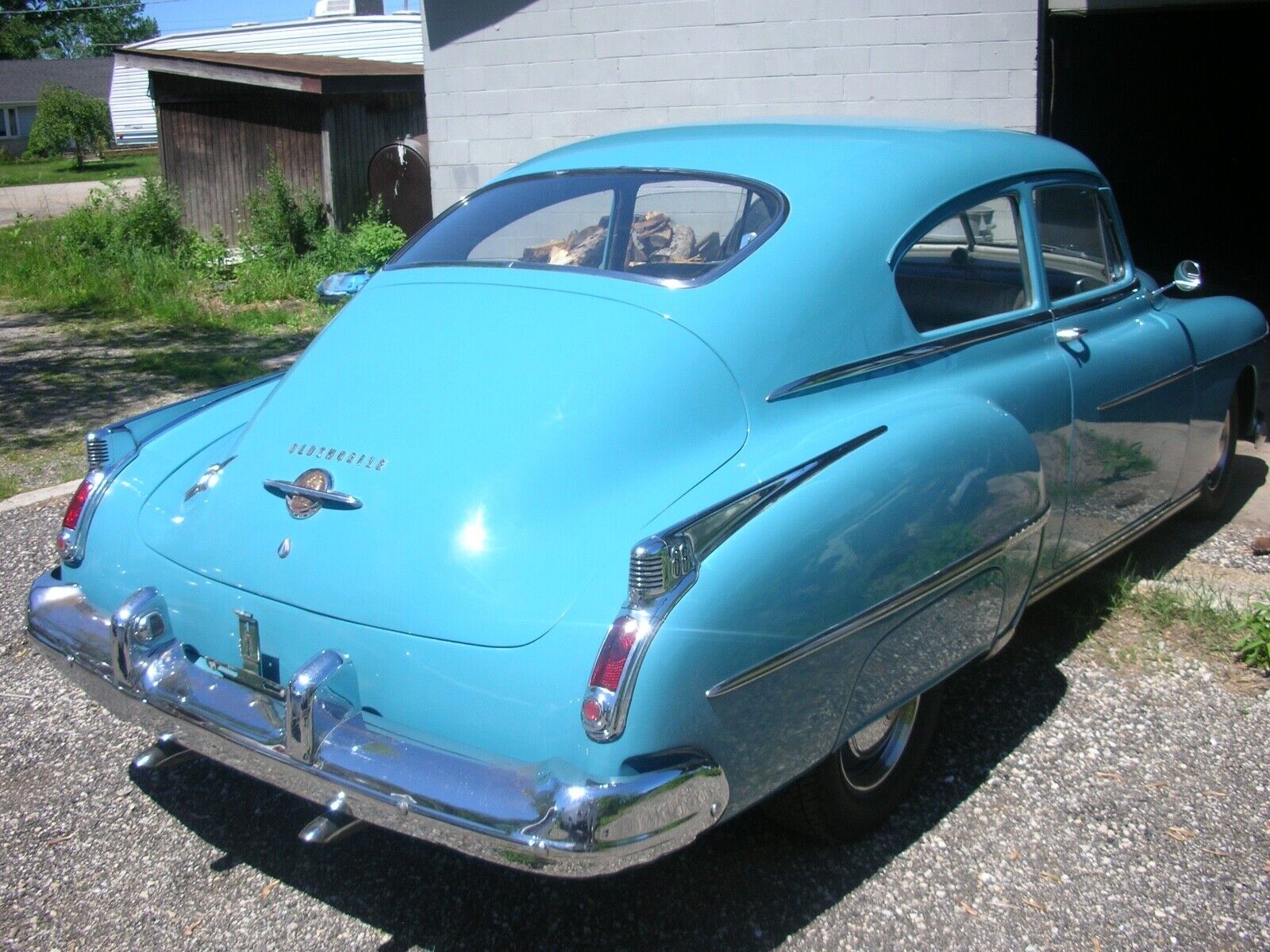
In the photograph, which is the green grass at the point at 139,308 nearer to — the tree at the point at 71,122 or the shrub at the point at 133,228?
the shrub at the point at 133,228

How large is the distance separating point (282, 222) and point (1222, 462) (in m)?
10.4

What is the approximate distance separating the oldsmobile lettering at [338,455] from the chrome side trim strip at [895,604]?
0.94 meters

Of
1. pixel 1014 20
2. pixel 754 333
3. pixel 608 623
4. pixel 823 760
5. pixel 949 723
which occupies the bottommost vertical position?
pixel 949 723

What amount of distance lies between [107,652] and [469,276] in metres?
1.30

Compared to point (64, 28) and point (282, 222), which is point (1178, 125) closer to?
point (282, 222)

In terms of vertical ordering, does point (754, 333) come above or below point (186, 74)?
below

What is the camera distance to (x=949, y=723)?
3672mm

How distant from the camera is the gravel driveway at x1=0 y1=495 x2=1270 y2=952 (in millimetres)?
2773

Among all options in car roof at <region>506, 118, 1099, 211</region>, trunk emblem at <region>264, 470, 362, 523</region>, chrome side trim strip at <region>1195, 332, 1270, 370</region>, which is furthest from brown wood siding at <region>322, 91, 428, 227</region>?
trunk emblem at <region>264, 470, 362, 523</region>

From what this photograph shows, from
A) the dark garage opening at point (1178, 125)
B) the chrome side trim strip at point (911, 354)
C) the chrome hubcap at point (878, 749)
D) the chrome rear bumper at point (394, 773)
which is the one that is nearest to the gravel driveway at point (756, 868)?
the chrome hubcap at point (878, 749)

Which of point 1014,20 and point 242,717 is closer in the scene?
point 242,717

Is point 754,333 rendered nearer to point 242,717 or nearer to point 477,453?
point 477,453

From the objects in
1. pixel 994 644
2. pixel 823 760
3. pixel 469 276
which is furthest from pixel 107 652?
pixel 994 644

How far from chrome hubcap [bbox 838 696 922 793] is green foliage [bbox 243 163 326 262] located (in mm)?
10835
